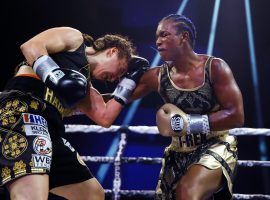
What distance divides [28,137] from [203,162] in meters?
0.95

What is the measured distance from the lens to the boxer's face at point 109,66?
7.01 ft

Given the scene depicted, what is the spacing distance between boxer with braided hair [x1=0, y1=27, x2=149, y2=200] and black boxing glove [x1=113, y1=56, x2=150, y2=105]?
0.11 metres

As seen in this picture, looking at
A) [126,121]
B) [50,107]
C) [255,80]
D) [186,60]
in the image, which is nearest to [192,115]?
[186,60]

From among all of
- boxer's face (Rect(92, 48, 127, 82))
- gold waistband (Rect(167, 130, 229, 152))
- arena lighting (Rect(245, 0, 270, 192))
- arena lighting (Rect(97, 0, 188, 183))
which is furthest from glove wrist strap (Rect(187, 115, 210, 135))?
arena lighting (Rect(245, 0, 270, 192))

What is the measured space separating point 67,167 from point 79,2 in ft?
14.8

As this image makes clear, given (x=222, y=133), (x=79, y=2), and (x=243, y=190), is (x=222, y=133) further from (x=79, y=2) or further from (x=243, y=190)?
(x=79, y=2)

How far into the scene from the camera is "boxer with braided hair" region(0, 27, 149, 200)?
1.64m

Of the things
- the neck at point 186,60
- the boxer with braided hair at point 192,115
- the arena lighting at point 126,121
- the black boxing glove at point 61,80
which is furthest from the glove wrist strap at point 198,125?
the arena lighting at point 126,121

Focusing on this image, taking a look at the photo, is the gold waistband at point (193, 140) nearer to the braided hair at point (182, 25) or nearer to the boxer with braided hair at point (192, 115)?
the boxer with braided hair at point (192, 115)

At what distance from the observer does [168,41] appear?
238 centimetres

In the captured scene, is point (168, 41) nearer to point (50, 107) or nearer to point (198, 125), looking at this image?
point (198, 125)

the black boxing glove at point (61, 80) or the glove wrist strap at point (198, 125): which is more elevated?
the black boxing glove at point (61, 80)

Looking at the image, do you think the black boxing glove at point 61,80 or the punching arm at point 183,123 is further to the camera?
the punching arm at point 183,123

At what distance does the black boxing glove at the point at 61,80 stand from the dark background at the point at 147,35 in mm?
4253
